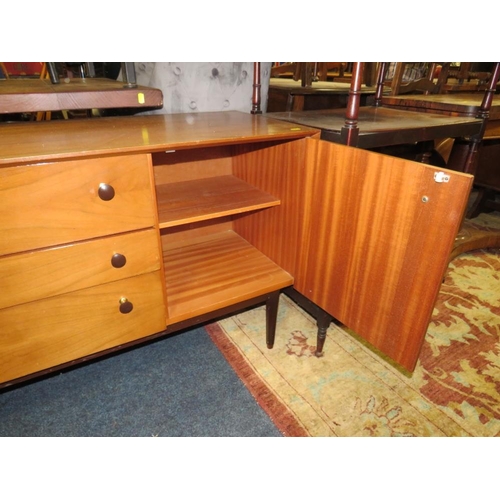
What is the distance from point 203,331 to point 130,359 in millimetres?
308

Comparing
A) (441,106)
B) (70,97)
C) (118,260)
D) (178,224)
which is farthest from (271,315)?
(441,106)

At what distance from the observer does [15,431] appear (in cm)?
104

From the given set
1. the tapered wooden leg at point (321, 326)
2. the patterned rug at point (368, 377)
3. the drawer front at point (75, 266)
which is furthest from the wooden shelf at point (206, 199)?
the patterned rug at point (368, 377)

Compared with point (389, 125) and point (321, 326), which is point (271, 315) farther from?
point (389, 125)

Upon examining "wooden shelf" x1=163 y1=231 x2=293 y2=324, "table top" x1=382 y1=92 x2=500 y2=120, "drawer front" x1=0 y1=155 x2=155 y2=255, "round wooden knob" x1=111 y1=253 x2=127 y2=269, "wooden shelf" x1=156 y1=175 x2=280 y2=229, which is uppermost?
"table top" x1=382 y1=92 x2=500 y2=120

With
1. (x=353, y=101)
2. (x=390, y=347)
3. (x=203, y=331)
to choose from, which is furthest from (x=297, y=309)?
(x=353, y=101)

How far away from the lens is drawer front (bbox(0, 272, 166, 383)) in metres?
0.83

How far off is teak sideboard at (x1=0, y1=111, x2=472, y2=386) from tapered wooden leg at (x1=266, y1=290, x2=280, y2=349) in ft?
0.05

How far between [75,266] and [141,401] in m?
0.56

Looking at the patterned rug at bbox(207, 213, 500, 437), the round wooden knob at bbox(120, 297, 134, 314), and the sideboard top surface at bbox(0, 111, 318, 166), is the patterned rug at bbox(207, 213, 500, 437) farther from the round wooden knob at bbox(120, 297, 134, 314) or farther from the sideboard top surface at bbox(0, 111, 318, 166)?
the sideboard top surface at bbox(0, 111, 318, 166)

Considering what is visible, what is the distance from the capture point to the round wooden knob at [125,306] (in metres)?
0.94

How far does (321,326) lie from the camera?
1.25m

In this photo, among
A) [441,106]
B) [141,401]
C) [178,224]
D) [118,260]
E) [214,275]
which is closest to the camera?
[118,260]

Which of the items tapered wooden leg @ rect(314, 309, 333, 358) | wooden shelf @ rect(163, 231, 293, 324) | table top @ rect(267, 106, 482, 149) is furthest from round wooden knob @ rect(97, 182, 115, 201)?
tapered wooden leg @ rect(314, 309, 333, 358)
